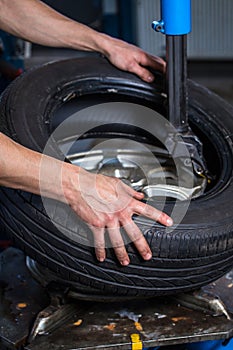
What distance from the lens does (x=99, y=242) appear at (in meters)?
1.50

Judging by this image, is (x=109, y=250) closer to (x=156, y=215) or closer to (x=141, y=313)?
(x=156, y=215)

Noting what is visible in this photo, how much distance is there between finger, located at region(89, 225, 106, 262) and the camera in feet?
4.87

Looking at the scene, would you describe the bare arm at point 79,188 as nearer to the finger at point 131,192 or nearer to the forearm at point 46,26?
the finger at point 131,192

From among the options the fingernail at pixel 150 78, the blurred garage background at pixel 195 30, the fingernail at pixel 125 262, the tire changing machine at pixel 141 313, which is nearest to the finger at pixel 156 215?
the fingernail at pixel 125 262

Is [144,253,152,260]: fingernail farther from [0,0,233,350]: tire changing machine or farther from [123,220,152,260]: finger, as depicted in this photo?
[0,0,233,350]: tire changing machine

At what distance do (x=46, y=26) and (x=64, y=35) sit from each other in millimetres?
60

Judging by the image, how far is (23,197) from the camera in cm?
158

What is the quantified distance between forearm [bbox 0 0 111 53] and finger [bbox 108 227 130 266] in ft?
2.31

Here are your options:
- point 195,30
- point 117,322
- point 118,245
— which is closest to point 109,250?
point 118,245

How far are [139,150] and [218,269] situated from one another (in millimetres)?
552

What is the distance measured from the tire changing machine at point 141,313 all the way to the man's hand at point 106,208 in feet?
0.85

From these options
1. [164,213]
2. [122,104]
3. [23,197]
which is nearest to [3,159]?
[23,197]

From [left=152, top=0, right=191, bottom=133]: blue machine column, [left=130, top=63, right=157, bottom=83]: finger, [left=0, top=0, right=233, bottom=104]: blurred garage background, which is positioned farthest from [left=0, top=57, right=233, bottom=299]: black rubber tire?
[left=0, top=0, right=233, bottom=104]: blurred garage background

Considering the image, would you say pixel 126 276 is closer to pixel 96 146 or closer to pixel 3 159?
pixel 3 159
